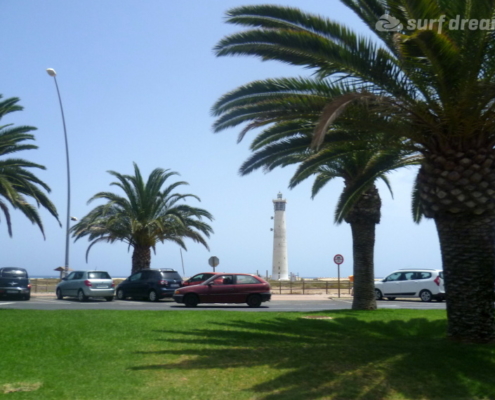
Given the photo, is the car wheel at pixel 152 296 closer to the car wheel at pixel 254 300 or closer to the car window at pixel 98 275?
the car window at pixel 98 275

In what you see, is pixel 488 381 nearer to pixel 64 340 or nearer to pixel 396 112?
pixel 396 112

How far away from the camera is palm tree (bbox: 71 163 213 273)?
32.0 metres

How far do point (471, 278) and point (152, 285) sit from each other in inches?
754

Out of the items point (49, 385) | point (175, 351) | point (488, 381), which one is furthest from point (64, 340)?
point (488, 381)

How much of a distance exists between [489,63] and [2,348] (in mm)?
9101

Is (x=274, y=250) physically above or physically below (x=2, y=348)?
above

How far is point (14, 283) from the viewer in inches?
1080

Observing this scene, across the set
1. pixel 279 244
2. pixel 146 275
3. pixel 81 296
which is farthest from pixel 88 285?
pixel 279 244

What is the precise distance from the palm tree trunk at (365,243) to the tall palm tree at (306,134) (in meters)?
0.03

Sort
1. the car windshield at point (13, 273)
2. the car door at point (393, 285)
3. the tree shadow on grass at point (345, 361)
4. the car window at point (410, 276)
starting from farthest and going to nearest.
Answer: the car door at point (393, 285)
the car window at point (410, 276)
the car windshield at point (13, 273)
the tree shadow on grass at point (345, 361)

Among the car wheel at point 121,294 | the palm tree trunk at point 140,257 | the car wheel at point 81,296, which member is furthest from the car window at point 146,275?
the palm tree trunk at point 140,257

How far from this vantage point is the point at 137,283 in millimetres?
27828

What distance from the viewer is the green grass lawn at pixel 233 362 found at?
722 cm

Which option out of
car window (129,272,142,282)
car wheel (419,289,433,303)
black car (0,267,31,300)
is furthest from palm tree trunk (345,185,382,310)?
black car (0,267,31,300)
